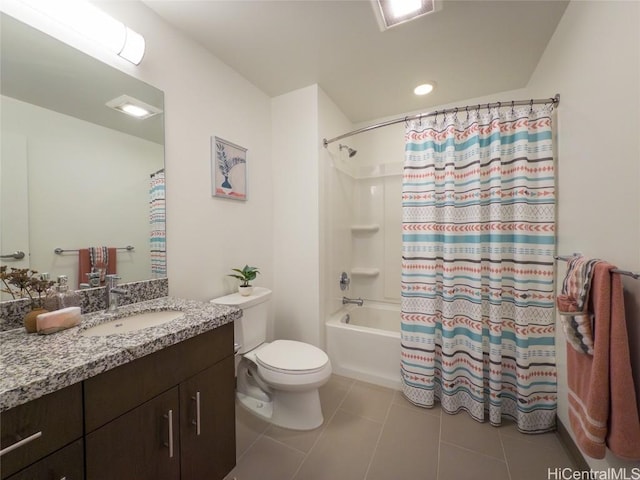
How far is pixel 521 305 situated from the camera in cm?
152

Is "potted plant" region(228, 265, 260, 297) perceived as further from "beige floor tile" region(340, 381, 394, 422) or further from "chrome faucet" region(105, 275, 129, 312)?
"beige floor tile" region(340, 381, 394, 422)

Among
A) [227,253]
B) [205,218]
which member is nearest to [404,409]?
[227,253]

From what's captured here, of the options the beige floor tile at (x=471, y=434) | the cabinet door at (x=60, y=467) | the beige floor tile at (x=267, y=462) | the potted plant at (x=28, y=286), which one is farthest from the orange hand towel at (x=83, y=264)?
the beige floor tile at (x=471, y=434)

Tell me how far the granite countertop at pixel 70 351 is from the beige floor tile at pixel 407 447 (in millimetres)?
1116

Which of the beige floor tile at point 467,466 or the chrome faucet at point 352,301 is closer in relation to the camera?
the beige floor tile at point 467,466

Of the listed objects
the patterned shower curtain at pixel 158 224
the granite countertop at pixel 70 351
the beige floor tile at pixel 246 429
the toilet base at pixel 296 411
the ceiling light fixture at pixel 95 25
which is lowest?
the beige floor tile at pixel 246 429

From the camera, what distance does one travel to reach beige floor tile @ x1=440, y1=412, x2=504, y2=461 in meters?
1.40

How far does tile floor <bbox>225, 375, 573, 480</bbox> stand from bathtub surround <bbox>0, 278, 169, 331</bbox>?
998mm

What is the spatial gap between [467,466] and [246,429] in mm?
1242

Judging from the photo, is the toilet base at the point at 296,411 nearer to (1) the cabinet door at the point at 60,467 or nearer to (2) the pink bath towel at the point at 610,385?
(1) the cabinet door at the point at 60,467

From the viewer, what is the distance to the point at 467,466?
129cm

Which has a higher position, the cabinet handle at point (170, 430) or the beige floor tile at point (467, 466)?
the cabinet handle at point (170, 430)

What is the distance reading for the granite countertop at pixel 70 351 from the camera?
601 mm

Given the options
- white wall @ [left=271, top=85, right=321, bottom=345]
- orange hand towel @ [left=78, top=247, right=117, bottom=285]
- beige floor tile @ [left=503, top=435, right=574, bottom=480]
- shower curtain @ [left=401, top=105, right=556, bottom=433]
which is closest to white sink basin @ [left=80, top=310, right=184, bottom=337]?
orange hand towel @ [left=78, top=247, right=117, bottom=285]
